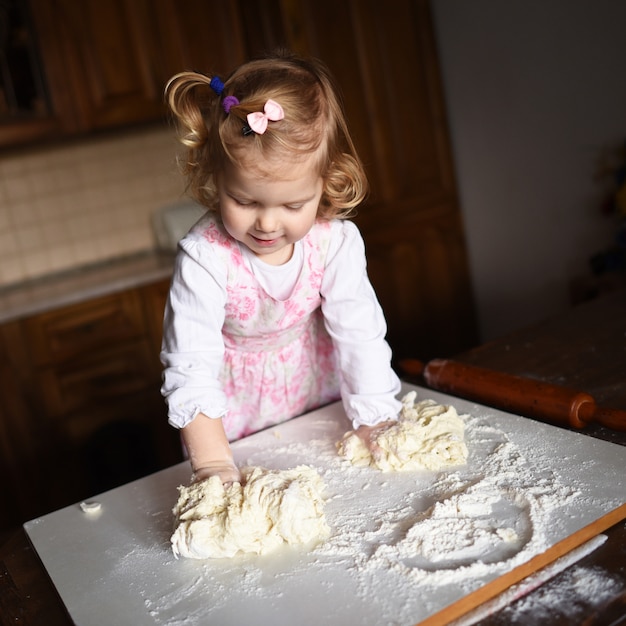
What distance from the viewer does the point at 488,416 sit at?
1147 millimetres

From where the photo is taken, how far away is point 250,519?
2.92 ft

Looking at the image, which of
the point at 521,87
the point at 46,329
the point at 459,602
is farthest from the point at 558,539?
the point at 521,87

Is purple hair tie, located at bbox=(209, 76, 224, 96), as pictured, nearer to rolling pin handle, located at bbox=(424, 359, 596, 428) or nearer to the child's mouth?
the child's mouth

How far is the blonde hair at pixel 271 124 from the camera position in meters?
0.99

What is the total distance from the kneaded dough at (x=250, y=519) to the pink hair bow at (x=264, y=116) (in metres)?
0.44

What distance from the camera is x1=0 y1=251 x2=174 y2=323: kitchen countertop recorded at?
2418mm

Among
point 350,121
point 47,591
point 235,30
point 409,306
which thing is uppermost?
point 235,30

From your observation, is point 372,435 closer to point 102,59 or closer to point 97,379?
point 97,379

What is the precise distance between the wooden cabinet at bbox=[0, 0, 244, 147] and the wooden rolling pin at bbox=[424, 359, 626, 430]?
177 cm

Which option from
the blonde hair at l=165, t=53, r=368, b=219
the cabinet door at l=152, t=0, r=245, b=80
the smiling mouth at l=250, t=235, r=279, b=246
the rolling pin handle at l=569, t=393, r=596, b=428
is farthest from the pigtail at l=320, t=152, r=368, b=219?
the cabinet door at l=152, t=0, r=245, b=80

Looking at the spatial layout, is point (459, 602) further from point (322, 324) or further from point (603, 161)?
point (603, 161)

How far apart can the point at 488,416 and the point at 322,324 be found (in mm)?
381

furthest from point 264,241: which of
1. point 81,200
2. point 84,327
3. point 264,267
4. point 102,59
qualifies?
point 81,200

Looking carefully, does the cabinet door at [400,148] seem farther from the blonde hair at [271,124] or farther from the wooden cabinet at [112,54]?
the blonde hair at [271,124]
